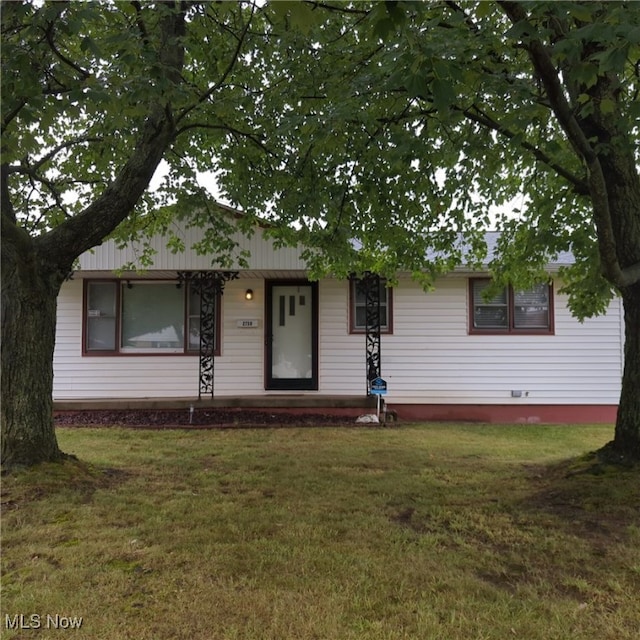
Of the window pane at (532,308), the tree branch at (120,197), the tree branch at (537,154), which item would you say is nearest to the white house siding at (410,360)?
the window pane at (532,308)

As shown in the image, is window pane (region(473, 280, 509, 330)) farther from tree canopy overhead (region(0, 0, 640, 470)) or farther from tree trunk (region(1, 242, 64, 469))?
tree trunk (region(1, 242, 64, 469))

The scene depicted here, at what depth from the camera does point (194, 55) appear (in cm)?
584

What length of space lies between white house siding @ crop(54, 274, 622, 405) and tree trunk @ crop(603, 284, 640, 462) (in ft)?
17.8

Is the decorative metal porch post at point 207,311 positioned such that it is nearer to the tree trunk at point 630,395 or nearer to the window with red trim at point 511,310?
the window with red trim at point 511,310

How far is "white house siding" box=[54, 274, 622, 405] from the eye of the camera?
1020 centimetres

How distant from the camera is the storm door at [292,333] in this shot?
411 inches

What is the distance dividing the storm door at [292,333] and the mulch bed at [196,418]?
1127 mm

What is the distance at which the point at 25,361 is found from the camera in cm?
485

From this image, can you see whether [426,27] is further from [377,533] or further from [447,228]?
[377,533]

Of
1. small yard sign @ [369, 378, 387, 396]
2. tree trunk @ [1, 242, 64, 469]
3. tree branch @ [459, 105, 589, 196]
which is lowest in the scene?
small yard sign @ [369, 378, 387, 396]

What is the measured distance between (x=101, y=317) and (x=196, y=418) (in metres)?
3.27

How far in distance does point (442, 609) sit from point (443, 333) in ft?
26.8

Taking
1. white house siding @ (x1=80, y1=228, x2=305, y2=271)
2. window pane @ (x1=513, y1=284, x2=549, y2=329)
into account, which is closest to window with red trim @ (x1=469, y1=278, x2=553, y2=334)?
window pane @ (x1=513, y1=284, x2=549, y2=329)

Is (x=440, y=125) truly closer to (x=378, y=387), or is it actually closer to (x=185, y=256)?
(x=378, y=387)
